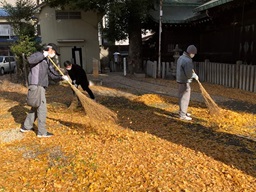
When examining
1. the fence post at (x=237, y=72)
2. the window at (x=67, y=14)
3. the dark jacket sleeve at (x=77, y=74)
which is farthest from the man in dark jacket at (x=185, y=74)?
the window at (x=67, y=14)

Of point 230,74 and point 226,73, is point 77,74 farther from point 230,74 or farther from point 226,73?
point 226,73

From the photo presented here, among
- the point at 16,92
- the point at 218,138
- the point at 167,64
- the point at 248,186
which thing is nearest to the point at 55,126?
the point at 218,138

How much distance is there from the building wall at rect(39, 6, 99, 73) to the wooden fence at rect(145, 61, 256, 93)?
7740 millimetres

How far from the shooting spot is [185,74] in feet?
18.9

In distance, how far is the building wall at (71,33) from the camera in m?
20.2

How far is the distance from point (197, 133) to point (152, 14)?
12522 millimetres

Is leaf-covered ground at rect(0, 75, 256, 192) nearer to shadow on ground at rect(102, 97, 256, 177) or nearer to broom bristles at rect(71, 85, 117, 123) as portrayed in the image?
shadow on ground at rect(102, 97, 256, 177)

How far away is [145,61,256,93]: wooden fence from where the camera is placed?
959 centimetres

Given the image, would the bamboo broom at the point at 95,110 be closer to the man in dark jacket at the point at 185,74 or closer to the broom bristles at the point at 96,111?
the broom bristles at the point at 96,111

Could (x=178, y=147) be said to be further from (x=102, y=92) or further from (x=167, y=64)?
(x=167, y=64)

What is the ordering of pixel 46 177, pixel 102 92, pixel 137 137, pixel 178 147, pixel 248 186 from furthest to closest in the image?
pixel 102 92 < pixel 137 137 < pixel 178 147 < pixel 46 177 < pixel 248 186

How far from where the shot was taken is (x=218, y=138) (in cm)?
474

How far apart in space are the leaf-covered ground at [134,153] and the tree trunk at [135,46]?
1032 cm

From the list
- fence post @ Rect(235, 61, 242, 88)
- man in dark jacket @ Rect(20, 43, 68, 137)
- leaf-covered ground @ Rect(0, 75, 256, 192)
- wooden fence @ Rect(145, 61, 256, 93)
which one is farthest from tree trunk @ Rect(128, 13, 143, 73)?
man in dark jacket @ Rect(20, 43, 68, 137)
